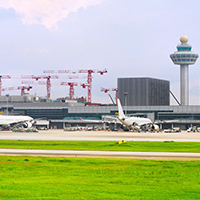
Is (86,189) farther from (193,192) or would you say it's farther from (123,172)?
(123,172)

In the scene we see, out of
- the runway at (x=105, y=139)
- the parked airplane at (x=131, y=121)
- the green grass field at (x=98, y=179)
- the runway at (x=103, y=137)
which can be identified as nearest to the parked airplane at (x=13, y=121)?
the runway at (x=105, y=139)

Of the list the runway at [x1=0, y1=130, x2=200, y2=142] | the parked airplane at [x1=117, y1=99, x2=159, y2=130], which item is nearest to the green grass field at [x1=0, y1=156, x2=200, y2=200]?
the runway at [x1=0, y1=130, x2=200, y2=142]

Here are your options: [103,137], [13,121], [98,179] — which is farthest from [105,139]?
[13,121]

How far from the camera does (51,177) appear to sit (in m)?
32.6

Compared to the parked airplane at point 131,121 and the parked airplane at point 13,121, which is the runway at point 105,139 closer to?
the parked airplane at point 131,121

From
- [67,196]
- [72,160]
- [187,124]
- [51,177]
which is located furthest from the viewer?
[187,124]

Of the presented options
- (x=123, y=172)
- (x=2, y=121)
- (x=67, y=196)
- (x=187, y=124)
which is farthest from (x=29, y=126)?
(x=67, y=196)

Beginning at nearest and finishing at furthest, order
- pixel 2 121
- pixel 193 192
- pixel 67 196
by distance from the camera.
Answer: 1. pixel 67 196
2. pixel 193 192
3. pixel 2 121

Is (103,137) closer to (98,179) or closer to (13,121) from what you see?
(13,121)

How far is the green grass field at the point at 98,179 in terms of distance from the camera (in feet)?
82.8

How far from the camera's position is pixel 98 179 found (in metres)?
31.4

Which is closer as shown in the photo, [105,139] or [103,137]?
[105,139]

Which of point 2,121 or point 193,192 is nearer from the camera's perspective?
point 193,192

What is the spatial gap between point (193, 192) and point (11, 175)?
50.2 feet
